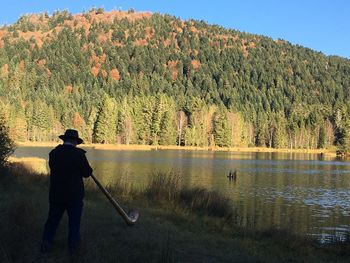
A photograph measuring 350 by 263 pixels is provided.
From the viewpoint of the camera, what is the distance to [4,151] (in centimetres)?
1781

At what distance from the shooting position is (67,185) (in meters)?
8.23

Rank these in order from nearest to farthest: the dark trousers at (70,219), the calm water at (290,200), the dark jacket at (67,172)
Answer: the dark jacket at (67,172)
the dark trousers at (70,219)
the calm water at (290,200)

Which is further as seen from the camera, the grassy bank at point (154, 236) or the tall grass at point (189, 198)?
the tall grass at point (189, 198)

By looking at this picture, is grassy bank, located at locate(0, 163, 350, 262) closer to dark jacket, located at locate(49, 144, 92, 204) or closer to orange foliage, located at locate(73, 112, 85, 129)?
dark jacket, located at locate(49, 144, 92, 204)

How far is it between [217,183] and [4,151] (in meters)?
19.2

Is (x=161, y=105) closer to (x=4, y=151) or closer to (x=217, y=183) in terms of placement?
(x=217, y=183)

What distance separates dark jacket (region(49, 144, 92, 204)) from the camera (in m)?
8.18

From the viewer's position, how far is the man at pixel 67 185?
26.9ft

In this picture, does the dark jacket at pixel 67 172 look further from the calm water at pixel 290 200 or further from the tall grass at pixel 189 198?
the calm water at pixel 290 200

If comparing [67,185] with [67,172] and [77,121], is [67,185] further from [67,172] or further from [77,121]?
[77,121]

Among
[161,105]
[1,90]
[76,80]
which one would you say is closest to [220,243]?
[161,105]

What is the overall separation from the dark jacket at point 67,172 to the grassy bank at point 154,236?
97 centimetres

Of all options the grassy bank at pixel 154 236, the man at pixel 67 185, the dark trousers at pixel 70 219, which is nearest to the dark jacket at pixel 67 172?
Result: the man at pixel 67 185

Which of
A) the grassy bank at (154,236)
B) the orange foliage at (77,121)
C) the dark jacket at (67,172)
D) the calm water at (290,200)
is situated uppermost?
the orange foliage at (77,121)
